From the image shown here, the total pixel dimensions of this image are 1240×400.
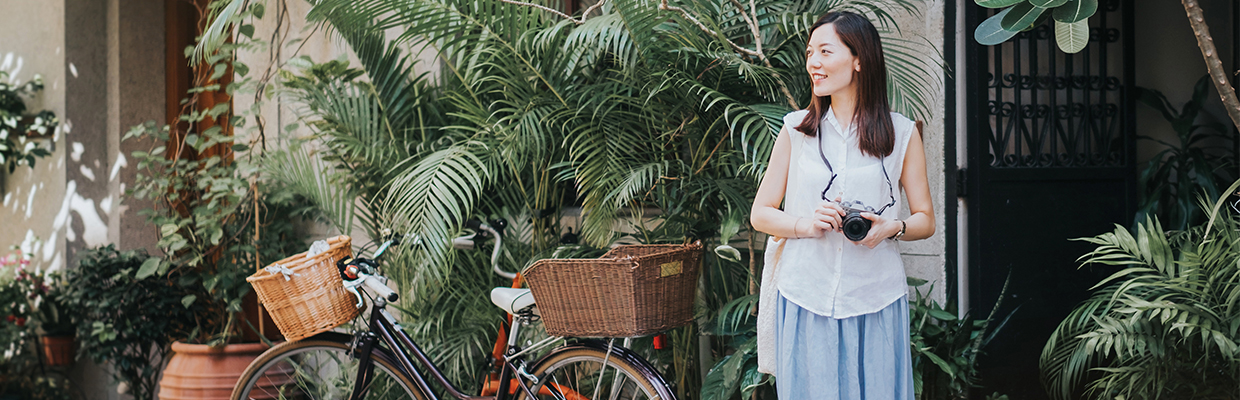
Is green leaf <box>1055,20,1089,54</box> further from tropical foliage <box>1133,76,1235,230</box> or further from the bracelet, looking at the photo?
tropical foliage <box>1133,76,1235,230</box>

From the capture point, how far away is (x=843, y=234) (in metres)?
2.02

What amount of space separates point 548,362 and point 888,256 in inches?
53.0

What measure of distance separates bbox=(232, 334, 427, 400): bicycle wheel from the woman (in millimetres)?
1827

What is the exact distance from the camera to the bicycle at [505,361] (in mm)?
2947

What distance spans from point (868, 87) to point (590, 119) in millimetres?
1465

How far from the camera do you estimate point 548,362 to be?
3086mm

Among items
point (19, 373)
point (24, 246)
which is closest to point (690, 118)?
point (19, 373)

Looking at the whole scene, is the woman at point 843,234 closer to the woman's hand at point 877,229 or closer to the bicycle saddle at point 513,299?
the woman's hand at point 877,229

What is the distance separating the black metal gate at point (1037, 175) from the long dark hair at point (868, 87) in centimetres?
128

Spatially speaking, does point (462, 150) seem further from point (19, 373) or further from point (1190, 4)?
point (19, 373)

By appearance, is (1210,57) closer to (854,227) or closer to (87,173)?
(854,227)

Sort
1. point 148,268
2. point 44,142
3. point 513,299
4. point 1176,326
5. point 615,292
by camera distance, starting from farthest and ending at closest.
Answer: point 44,142
point 148,268
point 513,299
point 615,292
point 1176,326

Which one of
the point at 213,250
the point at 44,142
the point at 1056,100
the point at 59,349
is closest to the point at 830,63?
the point at 1056,100

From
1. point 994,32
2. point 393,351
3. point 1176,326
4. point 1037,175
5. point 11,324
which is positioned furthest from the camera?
point 11,324
